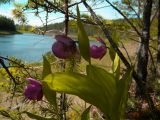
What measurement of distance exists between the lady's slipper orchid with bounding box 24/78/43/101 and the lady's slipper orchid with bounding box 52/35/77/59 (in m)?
0.08

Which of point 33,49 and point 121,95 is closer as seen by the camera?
point 121,95

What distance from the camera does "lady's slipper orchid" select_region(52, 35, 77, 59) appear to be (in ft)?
1.87

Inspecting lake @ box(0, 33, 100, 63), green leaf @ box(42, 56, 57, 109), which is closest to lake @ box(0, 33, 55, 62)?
lake @ box(0, 33, 100, 63)

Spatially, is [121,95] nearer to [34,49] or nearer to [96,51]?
[96,51]

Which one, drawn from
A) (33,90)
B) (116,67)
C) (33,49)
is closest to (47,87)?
(33,90)

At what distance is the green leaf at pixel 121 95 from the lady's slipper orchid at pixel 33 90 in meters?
0.13

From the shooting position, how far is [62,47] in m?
0.57

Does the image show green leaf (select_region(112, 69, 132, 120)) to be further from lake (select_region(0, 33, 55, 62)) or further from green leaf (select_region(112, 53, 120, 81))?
lake (select_region(0, 33, 55, 62))

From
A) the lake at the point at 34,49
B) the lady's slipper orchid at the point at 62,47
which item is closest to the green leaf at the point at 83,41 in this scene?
the lady's slipper orchid at the point at 62,47

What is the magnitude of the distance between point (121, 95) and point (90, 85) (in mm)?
76

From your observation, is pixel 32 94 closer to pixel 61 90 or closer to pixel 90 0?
pixel 61 90

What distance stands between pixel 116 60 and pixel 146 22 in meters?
3.42

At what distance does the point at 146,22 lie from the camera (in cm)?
404

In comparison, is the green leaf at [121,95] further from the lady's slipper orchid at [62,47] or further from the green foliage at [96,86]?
the lady's slipper orchid at [62,47]
